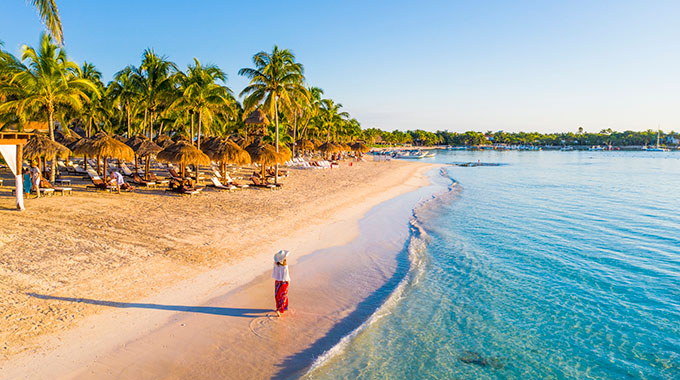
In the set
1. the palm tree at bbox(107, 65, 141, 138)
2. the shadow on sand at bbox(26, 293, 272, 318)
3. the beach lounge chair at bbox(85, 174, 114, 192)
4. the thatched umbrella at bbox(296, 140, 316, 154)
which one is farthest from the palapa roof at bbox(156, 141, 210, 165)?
the thatched umbrella at bbox(296, 140, 316, 154)

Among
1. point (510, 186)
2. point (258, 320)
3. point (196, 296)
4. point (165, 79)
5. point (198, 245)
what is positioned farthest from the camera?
point (510, 186)

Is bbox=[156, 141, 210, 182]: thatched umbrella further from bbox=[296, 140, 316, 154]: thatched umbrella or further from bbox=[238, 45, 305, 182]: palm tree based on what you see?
bbox=[296, 140, 316, 154]: thatched umbrella

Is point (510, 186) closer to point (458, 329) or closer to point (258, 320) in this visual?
point (458, 329)

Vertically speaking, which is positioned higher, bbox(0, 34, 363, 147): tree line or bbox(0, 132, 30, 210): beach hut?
bbox(0, 34, 363, 147): tree line

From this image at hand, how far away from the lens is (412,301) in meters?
7.41

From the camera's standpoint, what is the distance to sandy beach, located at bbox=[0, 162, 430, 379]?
4895mm

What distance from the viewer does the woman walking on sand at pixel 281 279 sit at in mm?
5973

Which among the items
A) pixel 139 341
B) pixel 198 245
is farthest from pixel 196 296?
pixel 198 245

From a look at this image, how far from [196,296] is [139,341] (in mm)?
1475

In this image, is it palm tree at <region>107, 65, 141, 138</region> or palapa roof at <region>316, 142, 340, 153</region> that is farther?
palapa roof at <region>316, 142, 340, 153</region>

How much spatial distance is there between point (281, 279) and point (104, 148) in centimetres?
1295

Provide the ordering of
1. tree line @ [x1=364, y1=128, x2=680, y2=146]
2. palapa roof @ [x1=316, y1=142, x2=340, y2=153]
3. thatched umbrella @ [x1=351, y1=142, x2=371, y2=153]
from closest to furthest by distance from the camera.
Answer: palapa roof @ [x1=316, y1=142, x2=340, y2=153] → thatched umbrella @ [x1=351, y1=142, x2=371, y2=153] → tree line @ [x1=364, y1=128, x2=680, y2=146]

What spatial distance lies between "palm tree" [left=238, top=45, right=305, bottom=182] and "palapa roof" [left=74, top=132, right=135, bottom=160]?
7.98 m

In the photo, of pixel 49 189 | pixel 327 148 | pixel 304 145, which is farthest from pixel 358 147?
pixel 49 189
